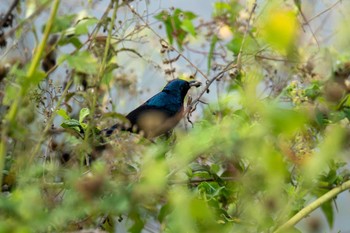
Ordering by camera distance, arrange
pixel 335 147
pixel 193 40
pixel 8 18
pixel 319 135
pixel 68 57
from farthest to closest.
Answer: pixel 193 40, pixel 319 135, pixel 8 18, pixel 68 57, pixel 335 147

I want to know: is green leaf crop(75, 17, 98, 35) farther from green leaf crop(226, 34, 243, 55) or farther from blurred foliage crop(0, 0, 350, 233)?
green leaf crop(226, 34, 243, 55)

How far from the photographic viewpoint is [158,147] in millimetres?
698

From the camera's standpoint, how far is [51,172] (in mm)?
752

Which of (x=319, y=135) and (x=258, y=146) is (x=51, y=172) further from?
(x=319, y=135)

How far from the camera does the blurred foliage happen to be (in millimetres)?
533

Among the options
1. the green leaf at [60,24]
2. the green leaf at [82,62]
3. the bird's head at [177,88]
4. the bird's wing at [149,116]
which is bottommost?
the bird's head at [177,88]

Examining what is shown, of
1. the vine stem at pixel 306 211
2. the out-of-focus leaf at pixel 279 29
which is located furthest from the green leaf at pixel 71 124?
the out-of-focus leaf at pixel 279 29

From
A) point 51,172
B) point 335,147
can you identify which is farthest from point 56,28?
point 335,147

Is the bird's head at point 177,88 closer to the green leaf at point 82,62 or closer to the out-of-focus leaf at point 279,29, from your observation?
the green leaf at point 82,62

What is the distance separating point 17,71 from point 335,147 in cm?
33

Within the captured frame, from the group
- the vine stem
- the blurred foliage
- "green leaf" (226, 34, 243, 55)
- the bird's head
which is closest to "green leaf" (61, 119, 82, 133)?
the blurred foliage

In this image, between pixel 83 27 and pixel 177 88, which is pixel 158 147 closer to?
pixel 83 27

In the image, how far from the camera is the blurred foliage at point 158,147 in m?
0.53

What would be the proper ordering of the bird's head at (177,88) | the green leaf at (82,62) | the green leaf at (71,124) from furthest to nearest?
the bird's head at (177,88) < the green leaf at (71,124) < the green leaf at (82,62)
